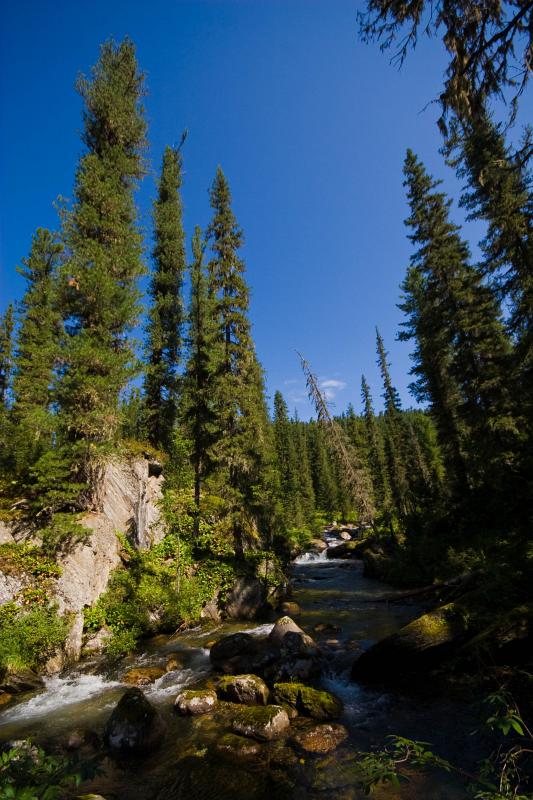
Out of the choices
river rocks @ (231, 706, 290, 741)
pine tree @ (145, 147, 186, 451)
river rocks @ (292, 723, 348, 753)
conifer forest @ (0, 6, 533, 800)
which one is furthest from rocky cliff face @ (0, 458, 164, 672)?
river rocks @ (292, 723, 348, 753)

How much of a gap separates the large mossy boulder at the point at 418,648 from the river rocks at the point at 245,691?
9.32 ft

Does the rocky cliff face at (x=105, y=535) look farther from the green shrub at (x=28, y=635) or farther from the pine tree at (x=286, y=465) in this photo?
the pine tree at (x=286, y=465)

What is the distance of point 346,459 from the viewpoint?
2167 centimetres

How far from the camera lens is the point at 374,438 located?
157ft

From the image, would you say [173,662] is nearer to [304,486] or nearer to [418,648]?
[418,648]

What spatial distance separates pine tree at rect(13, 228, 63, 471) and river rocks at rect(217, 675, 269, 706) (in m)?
9.94

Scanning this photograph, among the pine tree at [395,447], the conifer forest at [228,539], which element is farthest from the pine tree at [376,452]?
the conifer forest at [228,539]

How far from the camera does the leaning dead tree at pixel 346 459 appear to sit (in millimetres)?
21078

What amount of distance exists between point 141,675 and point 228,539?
908 centimetres

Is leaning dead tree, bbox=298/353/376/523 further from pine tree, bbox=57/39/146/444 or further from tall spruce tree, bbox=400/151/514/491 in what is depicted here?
pine tree, bbox=57/39/146/444

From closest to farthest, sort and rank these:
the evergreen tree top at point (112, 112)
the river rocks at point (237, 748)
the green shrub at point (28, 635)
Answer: the river rocks at point (237, 748) < the green shrub at point (28, 635) < the evergreen tree top at point (112, 112)

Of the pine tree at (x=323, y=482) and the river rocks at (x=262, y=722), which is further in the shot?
the pine tree at (x=323, y=482)

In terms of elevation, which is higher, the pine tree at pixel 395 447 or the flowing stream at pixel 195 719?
the pine tree at pixel 395 447

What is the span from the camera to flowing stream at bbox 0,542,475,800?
5695mm
